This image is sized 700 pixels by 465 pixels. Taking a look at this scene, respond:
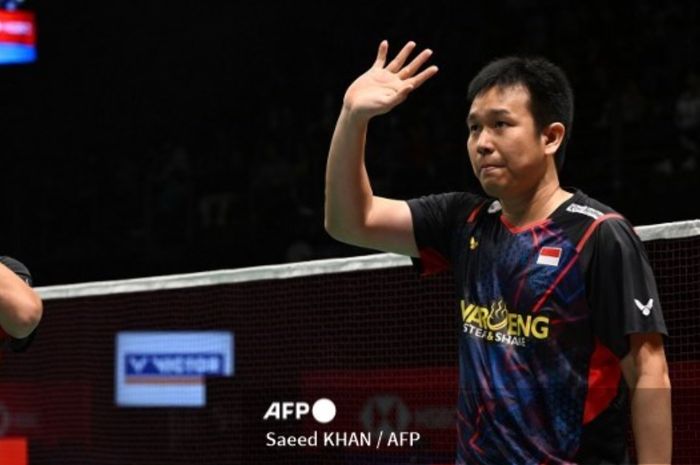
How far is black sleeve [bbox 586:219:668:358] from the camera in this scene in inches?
98.2

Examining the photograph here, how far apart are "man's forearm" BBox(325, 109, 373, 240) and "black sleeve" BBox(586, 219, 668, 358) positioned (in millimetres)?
537

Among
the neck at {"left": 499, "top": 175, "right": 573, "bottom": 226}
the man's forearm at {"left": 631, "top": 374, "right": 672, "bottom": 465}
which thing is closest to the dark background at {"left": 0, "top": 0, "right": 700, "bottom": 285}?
the neck at {"left": 499, "top": 175, "right": 573, "bottom": 226}

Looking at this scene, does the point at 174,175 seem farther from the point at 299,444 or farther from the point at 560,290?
the point at 560,290

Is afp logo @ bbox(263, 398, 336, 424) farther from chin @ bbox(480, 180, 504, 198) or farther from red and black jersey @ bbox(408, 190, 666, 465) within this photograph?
chin @ bbox(480, 180, 504, 198)

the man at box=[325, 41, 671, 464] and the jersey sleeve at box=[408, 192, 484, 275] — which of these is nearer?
the man at box=[325, 41, 671, 464]

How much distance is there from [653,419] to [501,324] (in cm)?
36

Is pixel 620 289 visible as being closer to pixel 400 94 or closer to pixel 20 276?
pixel 400 94

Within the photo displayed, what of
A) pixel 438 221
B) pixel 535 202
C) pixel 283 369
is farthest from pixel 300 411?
pixel 535 202

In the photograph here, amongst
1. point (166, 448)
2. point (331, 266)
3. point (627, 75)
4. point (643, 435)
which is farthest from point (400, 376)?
point (627, 75)

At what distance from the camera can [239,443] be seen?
443cm

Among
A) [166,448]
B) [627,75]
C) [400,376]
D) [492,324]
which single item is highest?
[627,75]

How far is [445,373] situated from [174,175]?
10.3 meters

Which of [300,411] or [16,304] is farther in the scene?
[300,411]

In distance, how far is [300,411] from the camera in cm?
420
